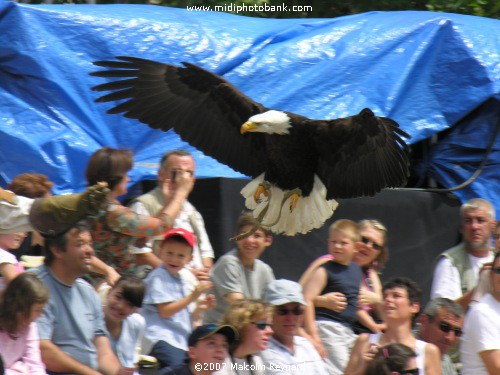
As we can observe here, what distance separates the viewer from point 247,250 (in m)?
5.80

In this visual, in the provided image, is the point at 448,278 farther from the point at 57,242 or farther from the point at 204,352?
the point at 57,242

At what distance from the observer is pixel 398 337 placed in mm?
5234

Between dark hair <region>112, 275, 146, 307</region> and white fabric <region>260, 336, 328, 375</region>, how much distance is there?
76 cm

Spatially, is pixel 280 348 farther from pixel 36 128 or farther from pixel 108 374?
pixel 36 128

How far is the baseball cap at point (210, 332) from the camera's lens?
471 centimetres

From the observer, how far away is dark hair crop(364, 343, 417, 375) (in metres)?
4.54

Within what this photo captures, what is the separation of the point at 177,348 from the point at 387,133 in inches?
82.1

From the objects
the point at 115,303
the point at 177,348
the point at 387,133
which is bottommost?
the point at 177,348

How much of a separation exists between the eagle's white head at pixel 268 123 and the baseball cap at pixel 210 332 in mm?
1633

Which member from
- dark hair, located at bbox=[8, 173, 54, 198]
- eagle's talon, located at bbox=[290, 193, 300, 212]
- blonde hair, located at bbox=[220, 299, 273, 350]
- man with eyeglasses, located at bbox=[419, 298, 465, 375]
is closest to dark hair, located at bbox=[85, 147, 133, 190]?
dark hair, located at bbox=[8, 173, 54, 198]

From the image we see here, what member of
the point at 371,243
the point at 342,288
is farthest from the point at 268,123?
the point at 342,288

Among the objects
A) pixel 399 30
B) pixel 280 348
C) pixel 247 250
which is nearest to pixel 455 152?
pixel 399 30

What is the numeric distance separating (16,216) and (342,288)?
213 cm

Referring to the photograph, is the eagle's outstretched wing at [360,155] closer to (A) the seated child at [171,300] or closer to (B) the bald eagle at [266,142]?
(B) the bald eagle at [266,142]
